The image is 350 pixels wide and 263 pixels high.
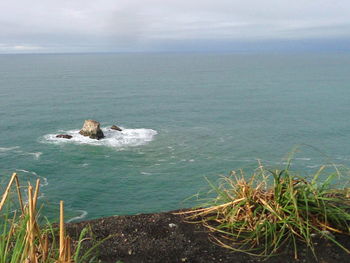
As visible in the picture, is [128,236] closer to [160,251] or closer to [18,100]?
[160,251]

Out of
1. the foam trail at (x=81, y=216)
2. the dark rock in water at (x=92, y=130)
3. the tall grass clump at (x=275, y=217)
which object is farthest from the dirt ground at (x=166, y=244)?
the dark rock in water at (x=92, y=130)

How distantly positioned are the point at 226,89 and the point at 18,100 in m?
57.0

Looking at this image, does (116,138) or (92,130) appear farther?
(116,138)

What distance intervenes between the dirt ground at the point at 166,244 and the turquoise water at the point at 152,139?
12207 millimetres

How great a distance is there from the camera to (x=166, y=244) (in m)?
4.93

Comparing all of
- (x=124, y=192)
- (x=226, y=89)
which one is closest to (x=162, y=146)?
(x=124, y=192)

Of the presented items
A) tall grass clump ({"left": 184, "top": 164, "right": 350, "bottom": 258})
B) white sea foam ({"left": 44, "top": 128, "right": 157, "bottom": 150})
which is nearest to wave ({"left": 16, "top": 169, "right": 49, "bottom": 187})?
white sea foam ({"left": 44, "top": 128, "right": 157, "bottom": 150})

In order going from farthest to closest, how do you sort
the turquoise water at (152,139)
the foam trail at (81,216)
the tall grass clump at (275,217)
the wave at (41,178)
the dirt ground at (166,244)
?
the wave at (41,178) → the turquoise water at (152,139) → the foam trail at (81,216) → the tall grass clump at (275,217) → the dirt ground at (166,244)

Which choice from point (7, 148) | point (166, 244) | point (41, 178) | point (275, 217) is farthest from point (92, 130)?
point (275, 217)

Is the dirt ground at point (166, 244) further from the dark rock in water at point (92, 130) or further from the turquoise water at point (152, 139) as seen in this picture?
the dark rock in water at point (92, 130)

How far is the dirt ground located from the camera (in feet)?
15.0

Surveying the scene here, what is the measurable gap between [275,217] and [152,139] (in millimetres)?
48796

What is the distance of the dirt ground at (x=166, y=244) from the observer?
15.0 ft

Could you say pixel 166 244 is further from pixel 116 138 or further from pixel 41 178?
pixel 116 138
